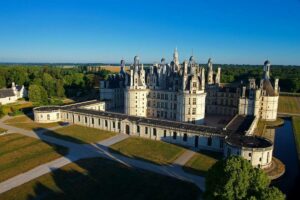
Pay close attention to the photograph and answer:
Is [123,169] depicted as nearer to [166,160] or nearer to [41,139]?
[166,160]

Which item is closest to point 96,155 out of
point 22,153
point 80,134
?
point 22,153

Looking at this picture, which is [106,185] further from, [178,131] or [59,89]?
[59,89]

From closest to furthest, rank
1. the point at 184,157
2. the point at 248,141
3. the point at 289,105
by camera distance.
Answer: the point at 248,141 → the point at 184,157 → the point at 289,105

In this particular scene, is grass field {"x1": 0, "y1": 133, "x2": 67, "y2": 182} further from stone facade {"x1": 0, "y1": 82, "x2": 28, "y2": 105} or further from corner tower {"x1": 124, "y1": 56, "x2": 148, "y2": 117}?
stone facade {"x1": 0, "y1": 82, "x2": 28, "y2": 105}

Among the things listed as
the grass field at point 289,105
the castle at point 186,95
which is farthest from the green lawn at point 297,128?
the grass field at point 289,105

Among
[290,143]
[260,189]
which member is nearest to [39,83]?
[290,143]

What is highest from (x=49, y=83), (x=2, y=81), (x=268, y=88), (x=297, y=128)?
(x=268, y=88)
